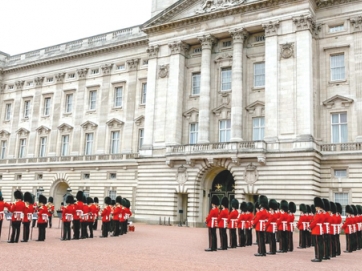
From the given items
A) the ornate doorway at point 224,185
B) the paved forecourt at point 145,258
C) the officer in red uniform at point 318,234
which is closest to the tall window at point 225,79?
the ornate doorway at point 224,185

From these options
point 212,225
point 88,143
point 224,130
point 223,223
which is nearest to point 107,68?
point 88,143

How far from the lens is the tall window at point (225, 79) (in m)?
33.8

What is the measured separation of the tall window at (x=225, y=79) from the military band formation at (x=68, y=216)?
14.6m

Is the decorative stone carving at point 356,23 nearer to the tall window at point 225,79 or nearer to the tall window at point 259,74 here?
the tall window at point 259,74

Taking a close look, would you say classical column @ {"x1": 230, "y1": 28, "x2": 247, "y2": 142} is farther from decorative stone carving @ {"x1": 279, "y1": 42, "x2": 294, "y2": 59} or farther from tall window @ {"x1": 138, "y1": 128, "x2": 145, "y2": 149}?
tall window @ {"x1": 138, "y1": 128, "x2": 145, "y2": 149}

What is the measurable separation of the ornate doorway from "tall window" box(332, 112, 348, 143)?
785cm

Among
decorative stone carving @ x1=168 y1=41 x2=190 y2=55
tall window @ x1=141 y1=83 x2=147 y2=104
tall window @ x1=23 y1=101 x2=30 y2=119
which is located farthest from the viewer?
tall window @ x1=23 y1=101 x2=30 y2=119

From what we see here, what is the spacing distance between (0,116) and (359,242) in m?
41.6

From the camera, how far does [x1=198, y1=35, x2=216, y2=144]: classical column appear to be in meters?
32.4

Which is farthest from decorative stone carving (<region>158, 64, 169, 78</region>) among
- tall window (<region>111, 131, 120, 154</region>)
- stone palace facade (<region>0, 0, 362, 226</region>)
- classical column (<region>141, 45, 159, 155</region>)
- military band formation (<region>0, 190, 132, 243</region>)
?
military band formation (<region>0, 190, 132, 243</region>)

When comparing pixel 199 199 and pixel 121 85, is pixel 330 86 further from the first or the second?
pixel 121 85

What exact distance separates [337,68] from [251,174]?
31.3 feet

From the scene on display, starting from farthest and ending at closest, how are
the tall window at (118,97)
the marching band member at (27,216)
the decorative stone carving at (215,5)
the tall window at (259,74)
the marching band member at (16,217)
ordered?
1. the tall window at (118,97)
2. the decorative stone carving at (215,5)
3. the tall window at (259,74)
4. the marching band member at (27,216)
5. the marching band member at (16,217)

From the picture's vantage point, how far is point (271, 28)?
3120 centimetres
